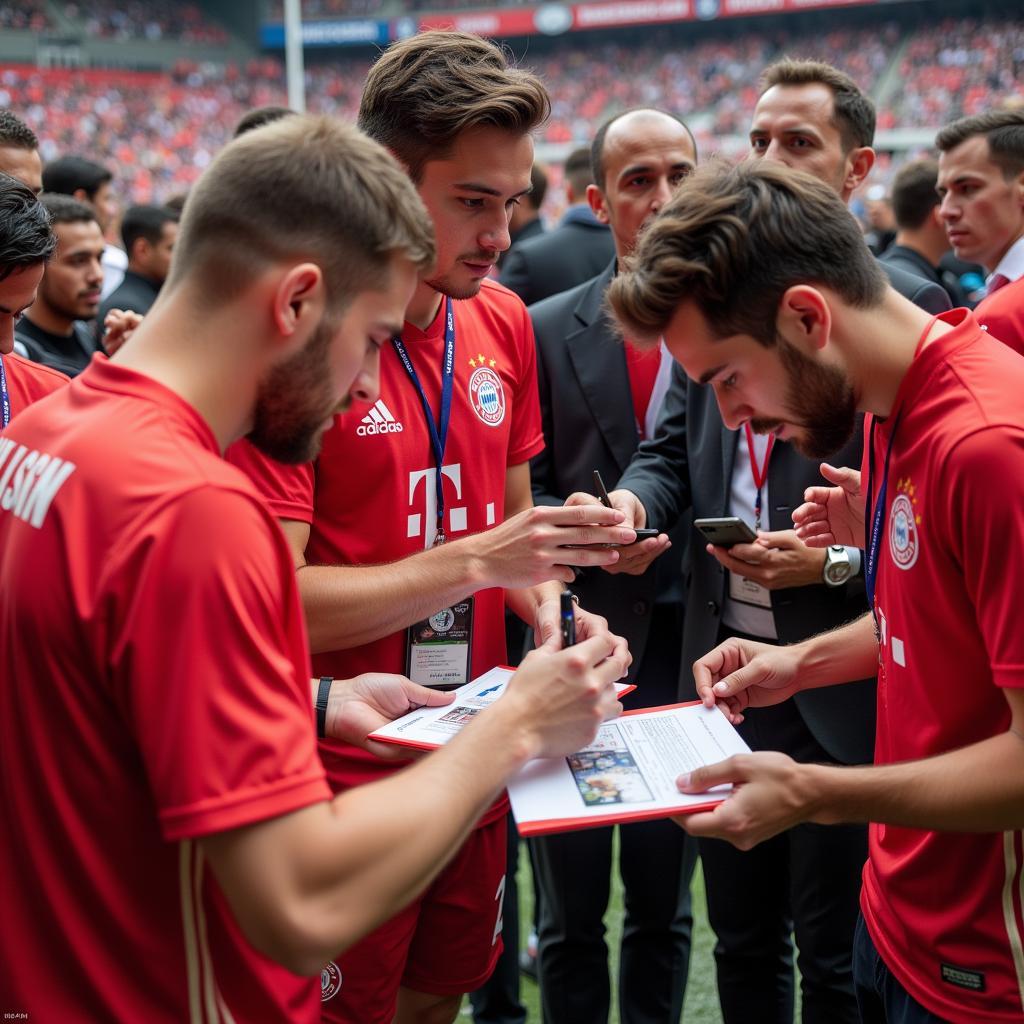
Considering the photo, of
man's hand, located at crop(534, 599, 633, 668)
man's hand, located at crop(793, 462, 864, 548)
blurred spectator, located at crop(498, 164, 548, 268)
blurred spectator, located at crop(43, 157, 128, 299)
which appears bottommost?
man's hand, located at crop(534, 599, 633, 668)

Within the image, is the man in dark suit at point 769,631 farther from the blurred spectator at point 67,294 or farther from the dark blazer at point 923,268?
the blurred spectator at point 67,294

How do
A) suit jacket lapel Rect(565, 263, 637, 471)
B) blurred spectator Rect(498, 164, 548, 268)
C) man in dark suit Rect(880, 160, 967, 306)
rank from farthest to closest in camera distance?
blurred spectator Rect(498, 164, 548, 268), man in dark suit Rect(880, 160, 967, 306), suit jacket lapel Rect(565, 263, 637, 471)

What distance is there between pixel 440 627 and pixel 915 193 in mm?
5443

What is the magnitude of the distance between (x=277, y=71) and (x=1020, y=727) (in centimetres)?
3795

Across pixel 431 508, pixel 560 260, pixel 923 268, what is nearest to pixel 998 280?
pixel 923 268

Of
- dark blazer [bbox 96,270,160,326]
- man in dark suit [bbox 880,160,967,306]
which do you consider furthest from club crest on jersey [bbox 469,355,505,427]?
man in dark suit [bbox 880,160,967,306]

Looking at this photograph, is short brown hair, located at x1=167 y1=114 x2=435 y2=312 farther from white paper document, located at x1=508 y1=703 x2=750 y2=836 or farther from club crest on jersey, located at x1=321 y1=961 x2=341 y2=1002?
club crest on jersey, located at x1=321 y1=961 x2=341 y2=1002

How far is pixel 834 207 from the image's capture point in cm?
182

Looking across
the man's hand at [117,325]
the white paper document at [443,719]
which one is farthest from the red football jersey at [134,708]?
the man's hand at [117,325]

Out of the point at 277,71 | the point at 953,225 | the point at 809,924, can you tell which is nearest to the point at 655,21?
the point at 277,71

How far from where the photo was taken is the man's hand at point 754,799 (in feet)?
5.39

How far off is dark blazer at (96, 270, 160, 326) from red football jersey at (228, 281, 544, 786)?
13.1 feet

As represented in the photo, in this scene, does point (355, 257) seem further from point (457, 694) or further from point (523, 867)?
point (523, 867)

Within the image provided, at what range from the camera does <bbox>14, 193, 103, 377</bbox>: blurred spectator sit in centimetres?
516
